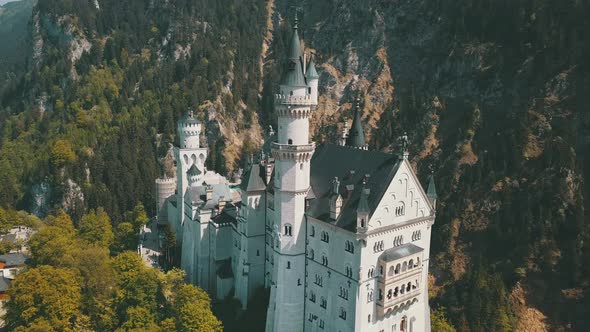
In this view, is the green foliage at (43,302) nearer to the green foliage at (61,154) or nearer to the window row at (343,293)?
the window row at (343,293)

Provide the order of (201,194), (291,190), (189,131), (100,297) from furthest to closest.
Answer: (189,131) → (201,194) → (100,297) → (291,190)

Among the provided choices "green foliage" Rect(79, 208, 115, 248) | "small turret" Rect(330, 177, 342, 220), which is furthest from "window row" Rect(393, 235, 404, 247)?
"green foliage" Rect(79, 208, 115, 248)

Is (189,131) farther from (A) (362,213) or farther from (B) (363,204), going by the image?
(A) (362,213)

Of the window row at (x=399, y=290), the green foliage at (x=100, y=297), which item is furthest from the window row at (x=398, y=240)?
the green foliage at (x=100, y=297)

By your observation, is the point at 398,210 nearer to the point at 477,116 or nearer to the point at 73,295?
the point at 73,295

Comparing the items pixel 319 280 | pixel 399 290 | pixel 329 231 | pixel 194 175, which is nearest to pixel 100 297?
pixel 194 175

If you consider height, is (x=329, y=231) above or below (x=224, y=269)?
above
